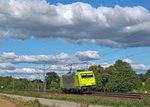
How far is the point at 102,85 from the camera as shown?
3792 inches

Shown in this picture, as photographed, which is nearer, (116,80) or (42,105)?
(42,105)

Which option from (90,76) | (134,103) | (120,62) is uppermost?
(120,62)

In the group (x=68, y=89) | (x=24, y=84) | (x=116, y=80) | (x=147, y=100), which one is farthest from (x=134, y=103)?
(x=24, y=84)

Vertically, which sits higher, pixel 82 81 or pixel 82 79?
pixel 82 79

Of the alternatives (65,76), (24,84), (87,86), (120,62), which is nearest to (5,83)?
(24,84)

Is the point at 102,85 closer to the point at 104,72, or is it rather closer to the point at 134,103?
the point at 104,72

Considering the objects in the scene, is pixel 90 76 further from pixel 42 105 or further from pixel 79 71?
pixel 42 105

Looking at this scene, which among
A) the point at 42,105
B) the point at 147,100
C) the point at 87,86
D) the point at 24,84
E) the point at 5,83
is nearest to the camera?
the point at 147,100

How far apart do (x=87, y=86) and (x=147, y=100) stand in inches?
1306

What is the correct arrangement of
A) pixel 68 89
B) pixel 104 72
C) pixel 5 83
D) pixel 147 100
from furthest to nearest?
pixel 5 83 < pixel 104 72 < pixel 68 89 < pixel 147 100

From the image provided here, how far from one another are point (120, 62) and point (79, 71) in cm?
5541

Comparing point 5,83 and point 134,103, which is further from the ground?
point 5,83

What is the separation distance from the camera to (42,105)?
149 ft

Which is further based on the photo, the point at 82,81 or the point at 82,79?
the point at 82,79
